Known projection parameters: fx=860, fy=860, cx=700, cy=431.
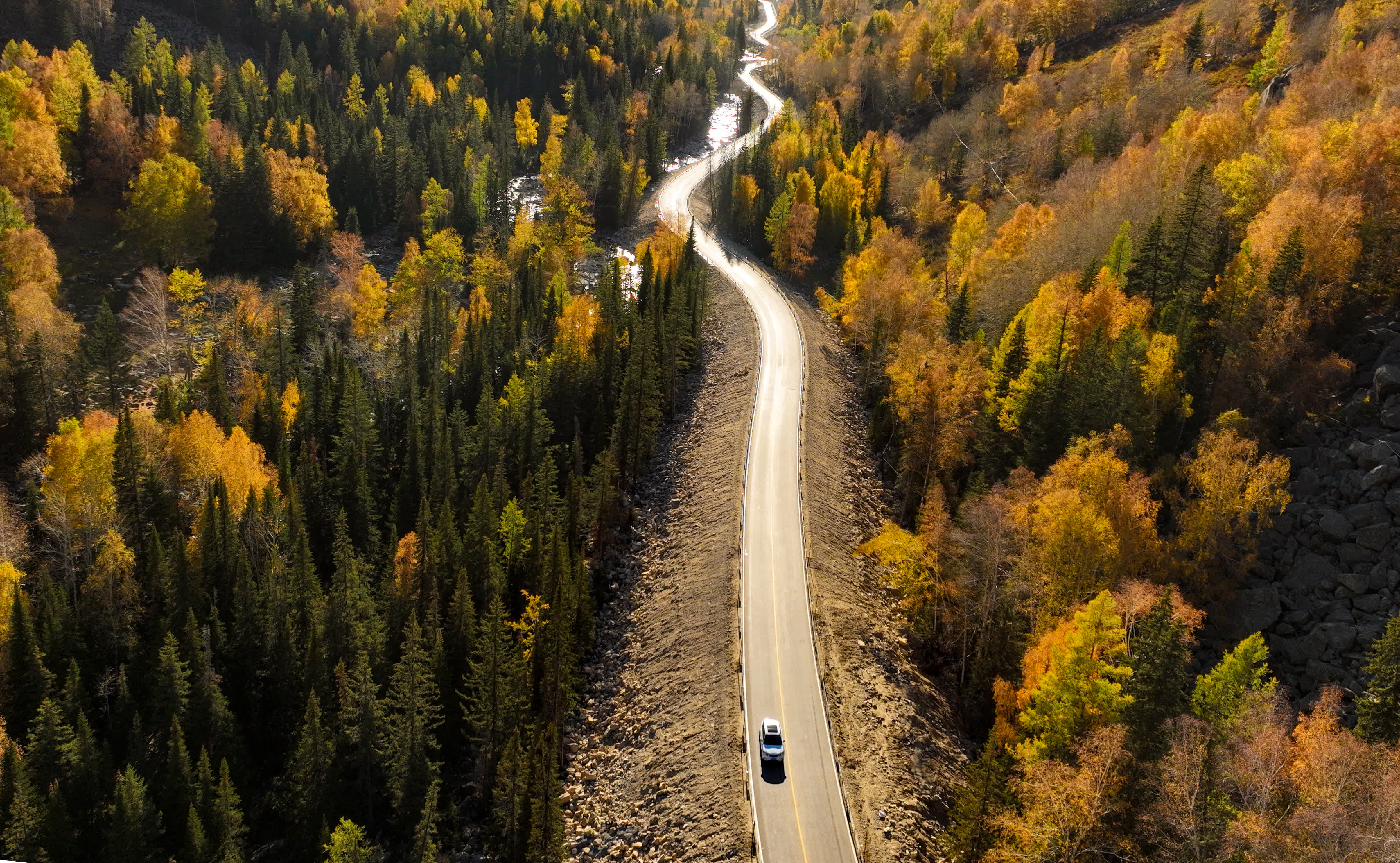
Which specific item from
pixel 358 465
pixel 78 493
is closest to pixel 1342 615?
pixel 358 465

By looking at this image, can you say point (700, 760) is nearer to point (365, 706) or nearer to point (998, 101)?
point (365, 706)

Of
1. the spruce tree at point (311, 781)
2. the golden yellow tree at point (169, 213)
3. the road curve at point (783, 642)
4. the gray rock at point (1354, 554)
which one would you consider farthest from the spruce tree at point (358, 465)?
the gray rock at point (1354, 554)

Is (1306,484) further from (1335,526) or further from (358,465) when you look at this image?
(358,465)

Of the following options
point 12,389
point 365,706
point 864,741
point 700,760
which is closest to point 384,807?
point 365,706

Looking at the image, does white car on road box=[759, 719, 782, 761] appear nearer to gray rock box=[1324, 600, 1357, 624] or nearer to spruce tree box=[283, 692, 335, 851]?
spruce tree box=[283, 692, 335, 851]

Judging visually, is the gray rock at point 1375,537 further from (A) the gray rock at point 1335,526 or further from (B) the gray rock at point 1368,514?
(A) the gray rock at point 1335,526

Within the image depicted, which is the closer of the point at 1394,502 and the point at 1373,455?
the point at 1394,502

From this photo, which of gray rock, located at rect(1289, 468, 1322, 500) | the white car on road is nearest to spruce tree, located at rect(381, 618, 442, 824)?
the white car on road
